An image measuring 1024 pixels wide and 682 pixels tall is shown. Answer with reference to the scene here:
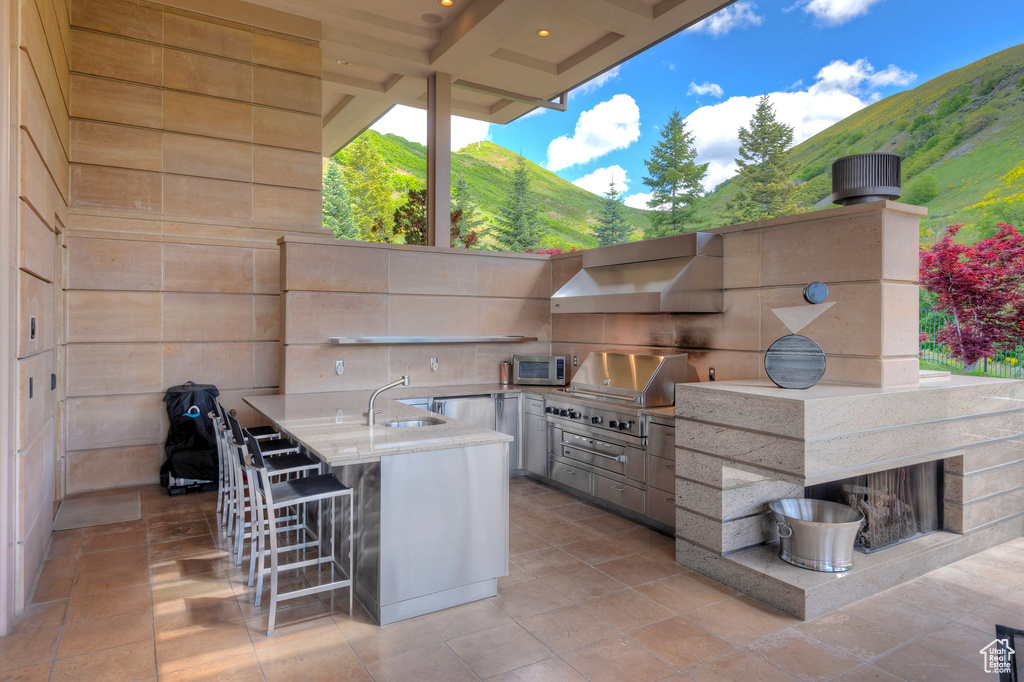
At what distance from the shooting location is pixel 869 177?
10.6 feet

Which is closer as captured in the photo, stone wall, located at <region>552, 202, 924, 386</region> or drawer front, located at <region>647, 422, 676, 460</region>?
stone wall, located at <region>552, 202, 924, 386</region>

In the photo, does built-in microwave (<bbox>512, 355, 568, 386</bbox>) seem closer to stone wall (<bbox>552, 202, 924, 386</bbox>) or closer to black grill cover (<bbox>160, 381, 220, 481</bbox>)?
stone wall (<bbox>552, 202, 924, 386</bbox>)

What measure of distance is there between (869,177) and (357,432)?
3308 millimetres

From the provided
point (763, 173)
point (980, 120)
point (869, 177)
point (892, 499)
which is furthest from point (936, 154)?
point (892, 499)

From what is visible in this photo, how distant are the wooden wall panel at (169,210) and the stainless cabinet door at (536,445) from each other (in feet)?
8.64

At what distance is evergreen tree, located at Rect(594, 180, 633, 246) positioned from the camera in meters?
18.0

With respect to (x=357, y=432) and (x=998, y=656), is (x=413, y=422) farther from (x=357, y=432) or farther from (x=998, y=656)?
(x=998, y=656)

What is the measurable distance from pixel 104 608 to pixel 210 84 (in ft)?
15.1

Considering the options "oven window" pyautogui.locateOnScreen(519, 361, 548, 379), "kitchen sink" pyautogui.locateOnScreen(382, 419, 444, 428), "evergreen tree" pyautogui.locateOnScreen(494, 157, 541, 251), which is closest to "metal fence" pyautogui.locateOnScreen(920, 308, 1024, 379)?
"oven window" pyautogui.locateOnScreen(519, 361, 548, 379)

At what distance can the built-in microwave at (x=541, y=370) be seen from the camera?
558cm

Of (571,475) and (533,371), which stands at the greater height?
(533,371)

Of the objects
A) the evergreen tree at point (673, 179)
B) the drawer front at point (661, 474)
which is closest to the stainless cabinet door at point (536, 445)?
the drawer front at point (661, 474)

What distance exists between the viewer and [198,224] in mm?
5152

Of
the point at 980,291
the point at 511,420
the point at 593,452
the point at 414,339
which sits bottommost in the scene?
the point at 593,452
